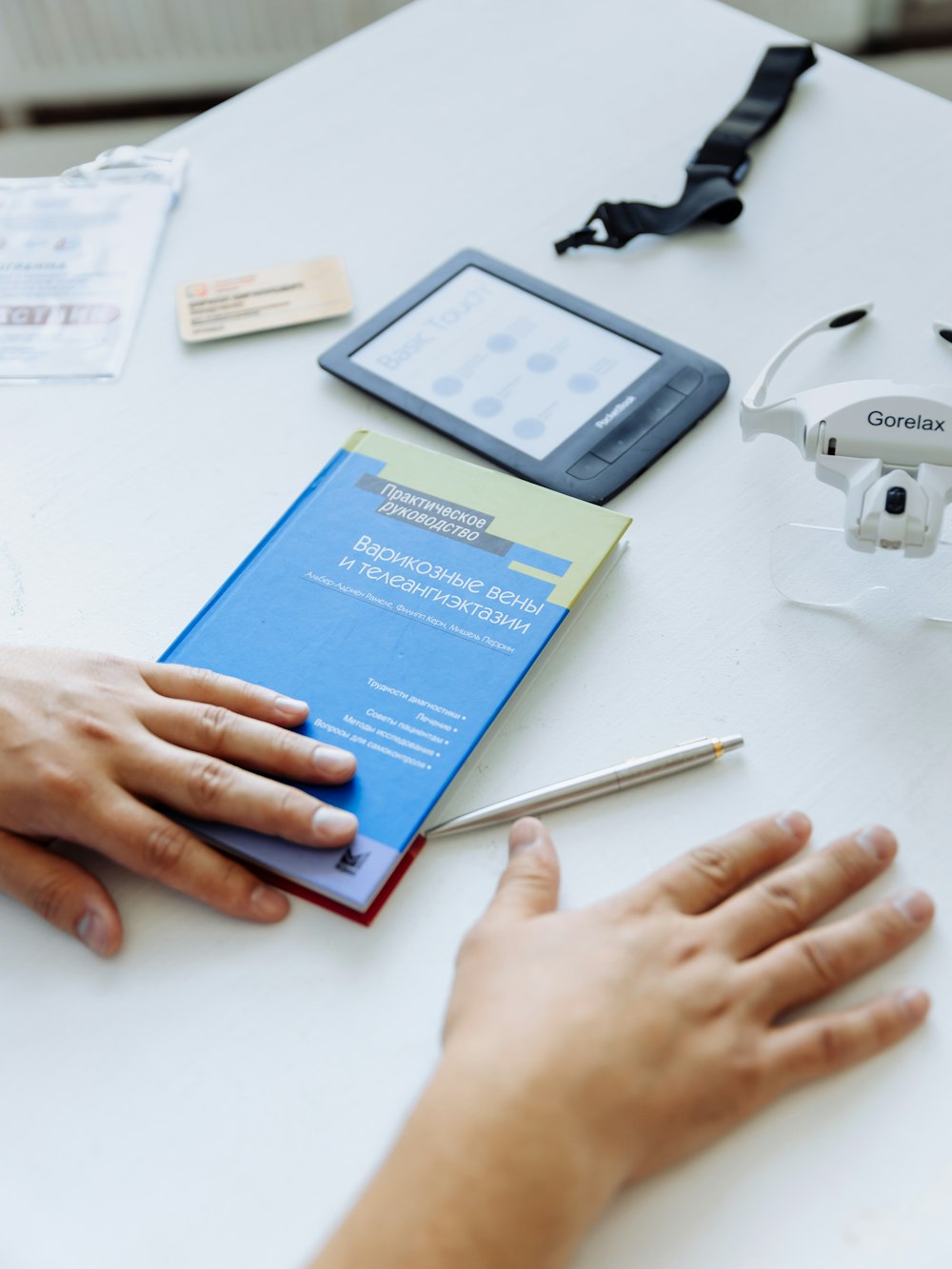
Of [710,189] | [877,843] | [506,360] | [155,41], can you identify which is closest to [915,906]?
[877,843]

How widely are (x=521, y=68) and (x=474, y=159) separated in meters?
0.15

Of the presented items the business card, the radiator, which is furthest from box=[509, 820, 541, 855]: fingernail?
the radiator

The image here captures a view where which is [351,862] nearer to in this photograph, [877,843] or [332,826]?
[332,826]

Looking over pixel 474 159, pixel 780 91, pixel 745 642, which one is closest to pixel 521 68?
pixel 474 159

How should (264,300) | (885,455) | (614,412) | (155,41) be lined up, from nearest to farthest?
(885,455) < (614,412) < (264,300) < (155,41)

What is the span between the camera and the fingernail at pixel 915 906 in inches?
22.5

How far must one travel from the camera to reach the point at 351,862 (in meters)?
0.61

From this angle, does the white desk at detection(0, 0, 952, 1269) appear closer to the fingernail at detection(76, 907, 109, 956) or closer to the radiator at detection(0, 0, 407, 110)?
the fingernail at detection(76, 907, 109, 956)

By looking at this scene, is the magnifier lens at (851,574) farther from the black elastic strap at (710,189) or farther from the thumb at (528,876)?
the black elastic strap at (710,189)

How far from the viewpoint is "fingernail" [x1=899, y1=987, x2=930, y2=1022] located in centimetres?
54

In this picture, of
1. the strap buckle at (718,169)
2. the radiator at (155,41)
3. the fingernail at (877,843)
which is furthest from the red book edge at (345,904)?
the radiator at (155,41)

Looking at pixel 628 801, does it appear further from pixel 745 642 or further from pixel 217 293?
pixel 217 293

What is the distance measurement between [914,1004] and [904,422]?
34 centimetres

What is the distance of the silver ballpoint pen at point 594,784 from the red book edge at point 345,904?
0.05ft
